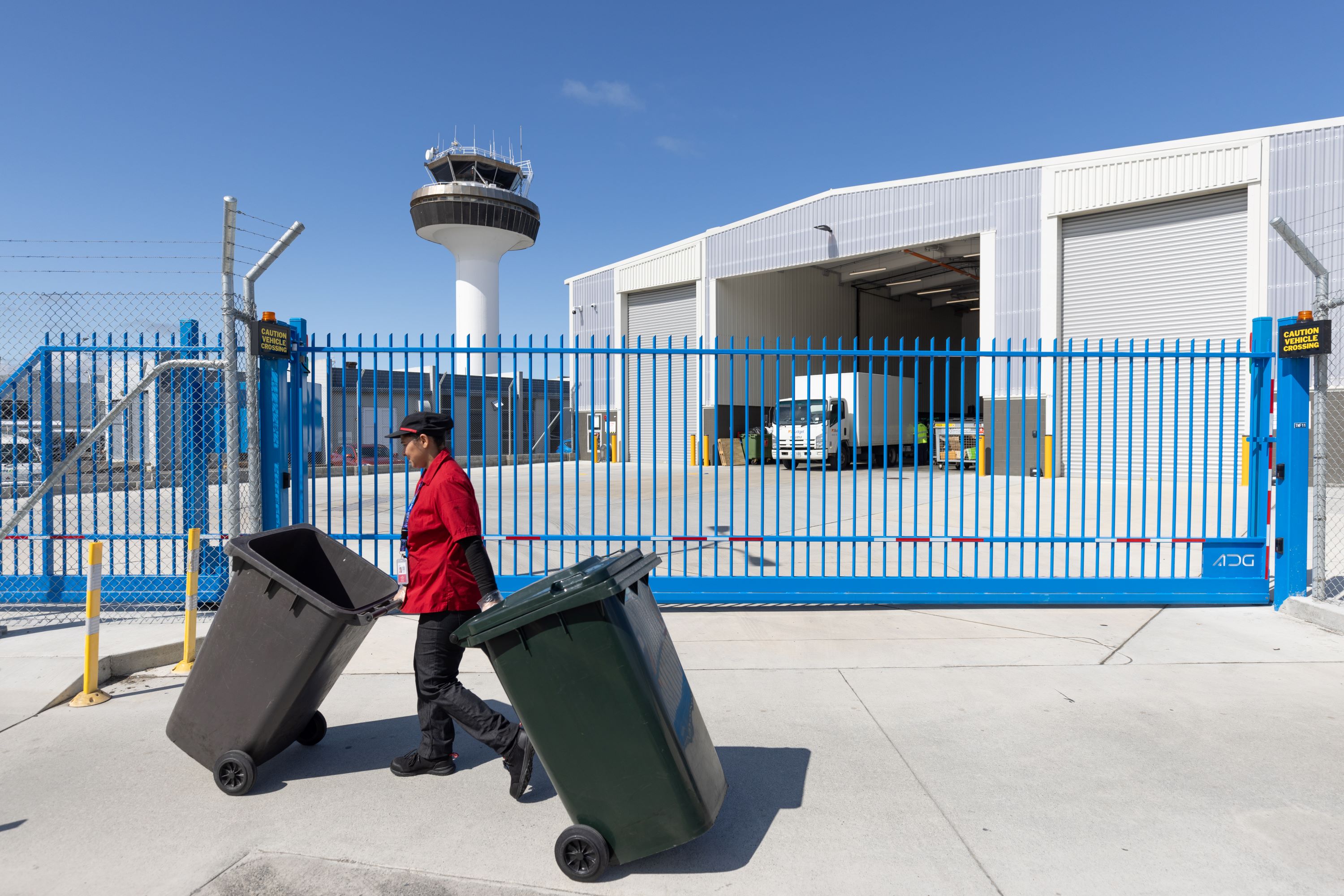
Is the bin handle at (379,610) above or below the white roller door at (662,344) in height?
below

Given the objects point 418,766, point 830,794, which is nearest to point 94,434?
point 418,766

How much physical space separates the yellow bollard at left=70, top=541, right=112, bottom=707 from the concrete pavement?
0.37 ft

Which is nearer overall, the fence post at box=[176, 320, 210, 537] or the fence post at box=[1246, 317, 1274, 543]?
the fence post at box=[176, 320, 210, 537]

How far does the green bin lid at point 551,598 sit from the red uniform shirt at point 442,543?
668 millimetres

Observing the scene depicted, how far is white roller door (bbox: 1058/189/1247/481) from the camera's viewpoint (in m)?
17.5

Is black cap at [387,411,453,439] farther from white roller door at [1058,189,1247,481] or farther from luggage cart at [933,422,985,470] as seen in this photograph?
luggage cart at [933,422,985,470]

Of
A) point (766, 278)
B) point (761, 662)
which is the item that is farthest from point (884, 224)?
point (761, 662)

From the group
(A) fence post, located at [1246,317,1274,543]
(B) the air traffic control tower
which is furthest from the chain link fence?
(B) the air traffic control tower

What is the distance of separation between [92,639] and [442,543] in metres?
2.64

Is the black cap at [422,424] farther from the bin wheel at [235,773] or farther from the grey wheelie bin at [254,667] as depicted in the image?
the bin wheel at [235,773]

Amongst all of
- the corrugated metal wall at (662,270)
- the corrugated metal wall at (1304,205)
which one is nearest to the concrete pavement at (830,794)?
the corrugated metal wall at (1304,205)

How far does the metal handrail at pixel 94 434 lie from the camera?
6.10 meters

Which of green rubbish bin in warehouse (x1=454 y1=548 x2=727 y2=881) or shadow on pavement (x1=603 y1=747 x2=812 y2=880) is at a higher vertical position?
green rubbish bin in warehouse (x1=454 y1=548 x2=727 y2=881)

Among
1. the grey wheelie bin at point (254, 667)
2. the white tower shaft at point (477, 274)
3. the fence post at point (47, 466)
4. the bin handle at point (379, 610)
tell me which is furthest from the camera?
the white tower shaft at point (477, 274)
